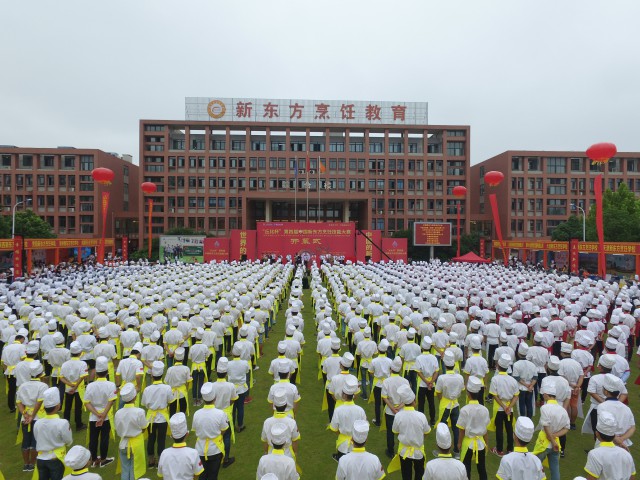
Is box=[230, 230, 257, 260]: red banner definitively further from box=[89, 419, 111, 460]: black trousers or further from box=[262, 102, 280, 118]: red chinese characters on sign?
box=[89, 419, 111, 460]: black trousers

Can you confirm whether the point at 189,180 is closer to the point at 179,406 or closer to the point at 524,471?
the point at 179,406

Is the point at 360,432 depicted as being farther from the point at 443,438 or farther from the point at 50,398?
the point at 50,398

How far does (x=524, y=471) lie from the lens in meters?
3.46

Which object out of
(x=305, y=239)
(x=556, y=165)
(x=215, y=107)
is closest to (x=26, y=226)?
(x=215, y=107)

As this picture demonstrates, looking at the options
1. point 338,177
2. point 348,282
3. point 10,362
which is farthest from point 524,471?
point 338,177

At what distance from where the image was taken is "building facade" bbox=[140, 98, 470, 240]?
1624 inches

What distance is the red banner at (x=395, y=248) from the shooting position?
29047 mm

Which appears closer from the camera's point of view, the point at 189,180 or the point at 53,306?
the point at 53,306

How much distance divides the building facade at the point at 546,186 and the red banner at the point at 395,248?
19.8 metres

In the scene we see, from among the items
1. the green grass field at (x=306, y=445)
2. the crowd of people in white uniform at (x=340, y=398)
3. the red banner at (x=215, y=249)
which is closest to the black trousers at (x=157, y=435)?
the crowd of people in white uniform at (x=340, y=398)

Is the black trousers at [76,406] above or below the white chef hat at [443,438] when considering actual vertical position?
below

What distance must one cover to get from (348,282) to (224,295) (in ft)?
16.0

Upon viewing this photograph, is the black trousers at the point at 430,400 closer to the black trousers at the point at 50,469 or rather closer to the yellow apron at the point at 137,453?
the yellow apron at the point at 137,453

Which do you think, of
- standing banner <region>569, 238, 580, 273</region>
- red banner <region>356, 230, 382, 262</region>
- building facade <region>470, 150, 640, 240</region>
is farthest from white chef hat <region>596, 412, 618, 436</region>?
building facade <region>470, 150, 640, 240</region>
